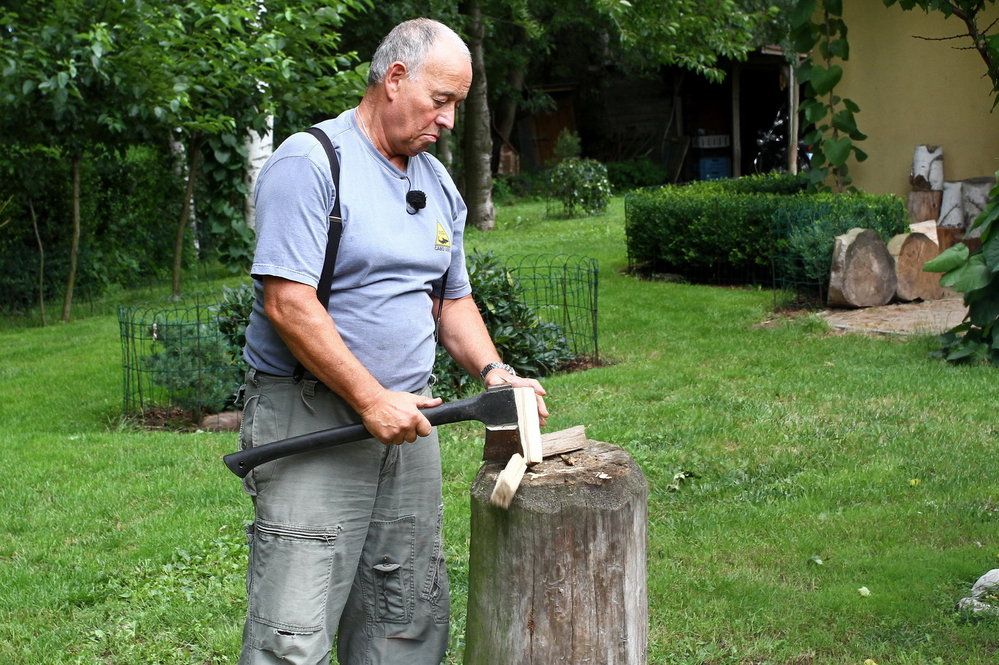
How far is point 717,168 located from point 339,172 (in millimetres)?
26528

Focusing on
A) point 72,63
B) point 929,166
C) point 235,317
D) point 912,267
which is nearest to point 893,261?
point 912,267

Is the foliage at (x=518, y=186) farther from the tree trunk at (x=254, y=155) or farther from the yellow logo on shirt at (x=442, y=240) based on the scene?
the yellow logo on shirt at (x=442, y=240)

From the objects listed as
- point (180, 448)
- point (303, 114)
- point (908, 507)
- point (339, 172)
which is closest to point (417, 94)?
point (339, 172)

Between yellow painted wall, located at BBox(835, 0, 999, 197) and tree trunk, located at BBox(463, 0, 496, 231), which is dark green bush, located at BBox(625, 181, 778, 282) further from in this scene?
tree trunk, located at BBox(463, 0, 496, 231)

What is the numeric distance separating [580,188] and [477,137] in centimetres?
250

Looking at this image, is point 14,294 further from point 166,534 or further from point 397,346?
point 397,346

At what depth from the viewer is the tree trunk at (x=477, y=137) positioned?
59.4ft

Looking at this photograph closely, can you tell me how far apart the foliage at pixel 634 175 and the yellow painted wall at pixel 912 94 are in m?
15.2

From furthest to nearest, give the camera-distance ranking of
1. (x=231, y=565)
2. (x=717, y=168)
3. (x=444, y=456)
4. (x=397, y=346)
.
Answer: (x=717, y=168) → (x=444, y=456) → (x=231, y=565) → (x=397, y=346)

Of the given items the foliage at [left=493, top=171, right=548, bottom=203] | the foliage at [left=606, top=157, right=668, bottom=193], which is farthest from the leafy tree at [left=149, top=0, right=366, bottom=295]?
the foliage at [left=606, top=157, right=668, bottom=193]

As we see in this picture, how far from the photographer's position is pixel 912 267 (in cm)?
1041

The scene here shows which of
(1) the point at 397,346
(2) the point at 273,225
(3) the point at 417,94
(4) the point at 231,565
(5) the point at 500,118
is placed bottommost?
(4) the point at 231,565

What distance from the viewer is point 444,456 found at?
618 cm

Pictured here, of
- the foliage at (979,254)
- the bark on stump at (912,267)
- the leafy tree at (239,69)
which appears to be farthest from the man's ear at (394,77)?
the bark on stump at (912,267)
